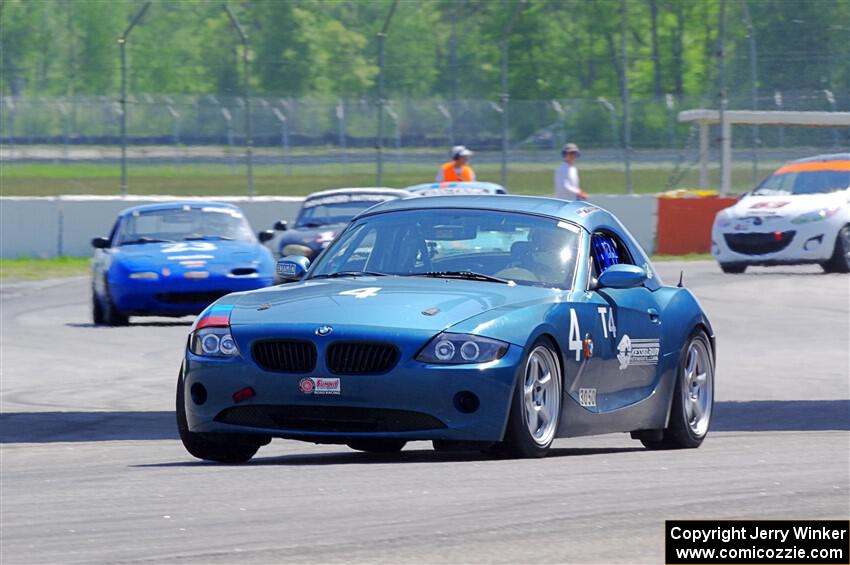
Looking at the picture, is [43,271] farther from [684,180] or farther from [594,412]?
[594,412]

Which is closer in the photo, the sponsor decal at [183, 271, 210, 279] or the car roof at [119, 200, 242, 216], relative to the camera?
Result: the sponsor decal at [183, 271, 210, 279]

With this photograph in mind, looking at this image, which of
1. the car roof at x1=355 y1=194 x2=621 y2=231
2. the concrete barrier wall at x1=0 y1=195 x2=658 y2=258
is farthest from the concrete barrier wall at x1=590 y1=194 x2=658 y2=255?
the car roof at x1=355 y1=194 x2=621 y2=231

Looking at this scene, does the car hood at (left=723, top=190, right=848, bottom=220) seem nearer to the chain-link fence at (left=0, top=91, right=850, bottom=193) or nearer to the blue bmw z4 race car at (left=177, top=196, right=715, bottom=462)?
the chain-link fence at (left=0, top=91, right=850, bottom=193)

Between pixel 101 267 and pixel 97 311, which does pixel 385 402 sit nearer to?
pixel 101 267

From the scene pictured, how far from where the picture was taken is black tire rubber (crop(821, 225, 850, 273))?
2425 centimetres

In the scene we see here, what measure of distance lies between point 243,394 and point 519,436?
1.24 metres

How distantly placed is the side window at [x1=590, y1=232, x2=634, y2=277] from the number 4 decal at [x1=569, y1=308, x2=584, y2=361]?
0.70m

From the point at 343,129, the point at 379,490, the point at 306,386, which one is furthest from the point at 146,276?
the point at 343,129

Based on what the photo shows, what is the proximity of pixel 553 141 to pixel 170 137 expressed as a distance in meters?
7.29

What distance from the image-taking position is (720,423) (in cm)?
1147

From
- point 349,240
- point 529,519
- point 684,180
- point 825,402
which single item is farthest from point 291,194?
point 529,519

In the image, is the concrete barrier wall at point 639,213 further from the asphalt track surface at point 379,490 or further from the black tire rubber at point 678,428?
the black tire rubber at point 678,428

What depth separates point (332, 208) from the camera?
22.9 meters

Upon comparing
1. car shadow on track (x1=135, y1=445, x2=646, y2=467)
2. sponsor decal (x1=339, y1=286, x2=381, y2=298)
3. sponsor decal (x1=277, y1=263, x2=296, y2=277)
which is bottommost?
→ car shadow on track (x1=135, y1=445, x2=646, y2=467)
